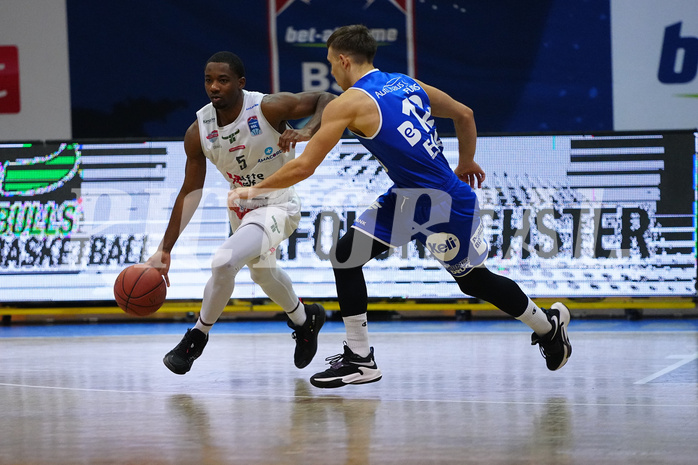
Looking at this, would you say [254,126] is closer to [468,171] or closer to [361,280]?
[361,280]

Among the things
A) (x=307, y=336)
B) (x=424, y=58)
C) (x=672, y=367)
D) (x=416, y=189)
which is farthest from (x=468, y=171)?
(x=424, y=58)

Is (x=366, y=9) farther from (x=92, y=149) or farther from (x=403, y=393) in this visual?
(x=403, y=393)

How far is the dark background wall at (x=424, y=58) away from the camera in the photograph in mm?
8414

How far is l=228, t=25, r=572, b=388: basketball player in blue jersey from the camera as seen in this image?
13.1 feet

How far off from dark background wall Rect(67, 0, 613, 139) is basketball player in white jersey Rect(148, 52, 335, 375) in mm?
3879

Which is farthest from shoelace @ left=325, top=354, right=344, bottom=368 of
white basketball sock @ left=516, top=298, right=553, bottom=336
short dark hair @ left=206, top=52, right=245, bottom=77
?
short dark hair @ left=206, top=52, right=245, bottom=77

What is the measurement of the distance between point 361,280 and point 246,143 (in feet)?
3.39

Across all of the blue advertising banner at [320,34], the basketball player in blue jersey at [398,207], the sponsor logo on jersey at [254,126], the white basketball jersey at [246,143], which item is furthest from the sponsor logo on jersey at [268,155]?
the blue advertising banner at [320,34]

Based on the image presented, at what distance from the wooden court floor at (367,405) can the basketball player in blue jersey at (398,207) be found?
350 millimetres

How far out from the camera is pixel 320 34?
8.45m

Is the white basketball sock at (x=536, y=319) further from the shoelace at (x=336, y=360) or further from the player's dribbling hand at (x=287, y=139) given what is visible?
the player's dribbling hand at (x=287, y=139)

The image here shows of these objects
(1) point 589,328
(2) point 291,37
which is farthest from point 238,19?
(1) point 589,328

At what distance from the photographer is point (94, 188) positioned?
7430 mm

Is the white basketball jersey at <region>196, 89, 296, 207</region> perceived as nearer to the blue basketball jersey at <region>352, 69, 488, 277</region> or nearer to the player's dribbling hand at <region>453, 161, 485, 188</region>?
the blue basketball jersey at <region>352, 69, 488, 277</region>
